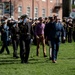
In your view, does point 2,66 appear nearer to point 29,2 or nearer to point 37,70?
point 37,70

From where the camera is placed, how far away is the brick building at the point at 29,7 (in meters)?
57.4

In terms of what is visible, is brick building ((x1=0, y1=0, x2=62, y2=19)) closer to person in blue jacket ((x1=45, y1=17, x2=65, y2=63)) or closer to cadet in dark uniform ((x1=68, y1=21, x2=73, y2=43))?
cadet in dark uniform ((x1=68, y1=21, x2=73, y2=43))

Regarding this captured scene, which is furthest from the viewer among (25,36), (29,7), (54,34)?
(29,7)

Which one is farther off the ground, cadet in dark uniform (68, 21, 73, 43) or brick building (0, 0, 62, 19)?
brick building (0, 0, 62, 19)

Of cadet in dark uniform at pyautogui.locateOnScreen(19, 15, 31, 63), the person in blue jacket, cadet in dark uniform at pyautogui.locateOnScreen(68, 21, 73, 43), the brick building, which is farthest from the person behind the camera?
the brick building

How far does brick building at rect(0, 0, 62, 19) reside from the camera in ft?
188

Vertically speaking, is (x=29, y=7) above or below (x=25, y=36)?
above

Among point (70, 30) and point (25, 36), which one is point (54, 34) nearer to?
point (25, 36)

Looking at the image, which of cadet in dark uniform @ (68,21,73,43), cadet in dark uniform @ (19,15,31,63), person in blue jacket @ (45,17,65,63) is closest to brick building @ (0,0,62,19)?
cadet in dark uniform @ (68,21,73,43)

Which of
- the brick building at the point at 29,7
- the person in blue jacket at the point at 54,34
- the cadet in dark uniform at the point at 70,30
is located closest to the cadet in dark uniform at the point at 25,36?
the person in blue jacket at the point at 54,34

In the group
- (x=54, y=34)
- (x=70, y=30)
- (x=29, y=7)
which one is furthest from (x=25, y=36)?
(x=29, y=7)

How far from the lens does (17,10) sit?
58.9 m

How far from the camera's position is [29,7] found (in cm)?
6231

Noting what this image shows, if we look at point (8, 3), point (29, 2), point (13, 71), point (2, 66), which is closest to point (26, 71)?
point (13, 71)
